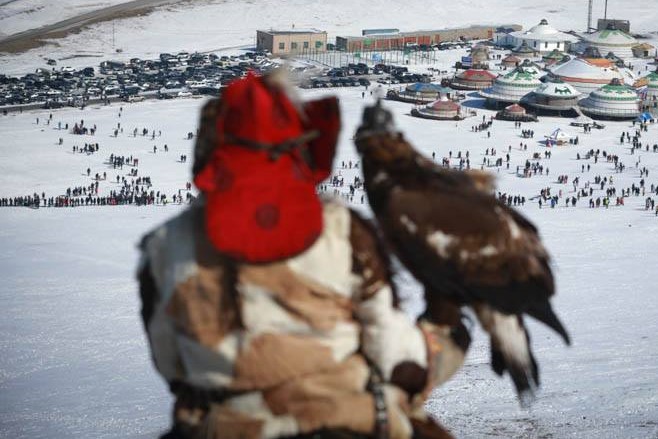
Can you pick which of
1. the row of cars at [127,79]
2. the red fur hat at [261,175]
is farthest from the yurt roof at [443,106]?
the red fur hat at [261,175]

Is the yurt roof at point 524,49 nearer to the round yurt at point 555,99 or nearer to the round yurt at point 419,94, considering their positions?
the round yurt at point 419,94

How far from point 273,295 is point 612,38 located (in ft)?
198

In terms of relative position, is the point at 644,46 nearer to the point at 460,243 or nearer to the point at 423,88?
the point at 423,88

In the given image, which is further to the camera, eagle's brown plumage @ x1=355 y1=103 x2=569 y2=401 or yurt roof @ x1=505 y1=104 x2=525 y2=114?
yurt roof @ x1=505 y1=104 x2=525 y2=114

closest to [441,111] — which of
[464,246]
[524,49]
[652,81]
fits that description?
[652,81]

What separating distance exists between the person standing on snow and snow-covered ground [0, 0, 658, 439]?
19 centimetres

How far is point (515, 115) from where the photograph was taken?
42.4 metres

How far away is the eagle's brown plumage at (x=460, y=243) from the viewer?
8.66 feet

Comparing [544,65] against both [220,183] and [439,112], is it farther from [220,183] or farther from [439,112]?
[220,183]

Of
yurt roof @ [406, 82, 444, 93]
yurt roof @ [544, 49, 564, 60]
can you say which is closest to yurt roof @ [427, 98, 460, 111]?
yurt roof @ [406, 82, 444, 93]

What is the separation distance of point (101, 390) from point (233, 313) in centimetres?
930

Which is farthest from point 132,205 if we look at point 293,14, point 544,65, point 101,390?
point 293,14

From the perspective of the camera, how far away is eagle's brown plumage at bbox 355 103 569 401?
264 centimetres

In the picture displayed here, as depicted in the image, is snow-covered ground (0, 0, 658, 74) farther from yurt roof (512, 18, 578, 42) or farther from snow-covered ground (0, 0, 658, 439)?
snow-covered ground (0, 0, 658, 439)
